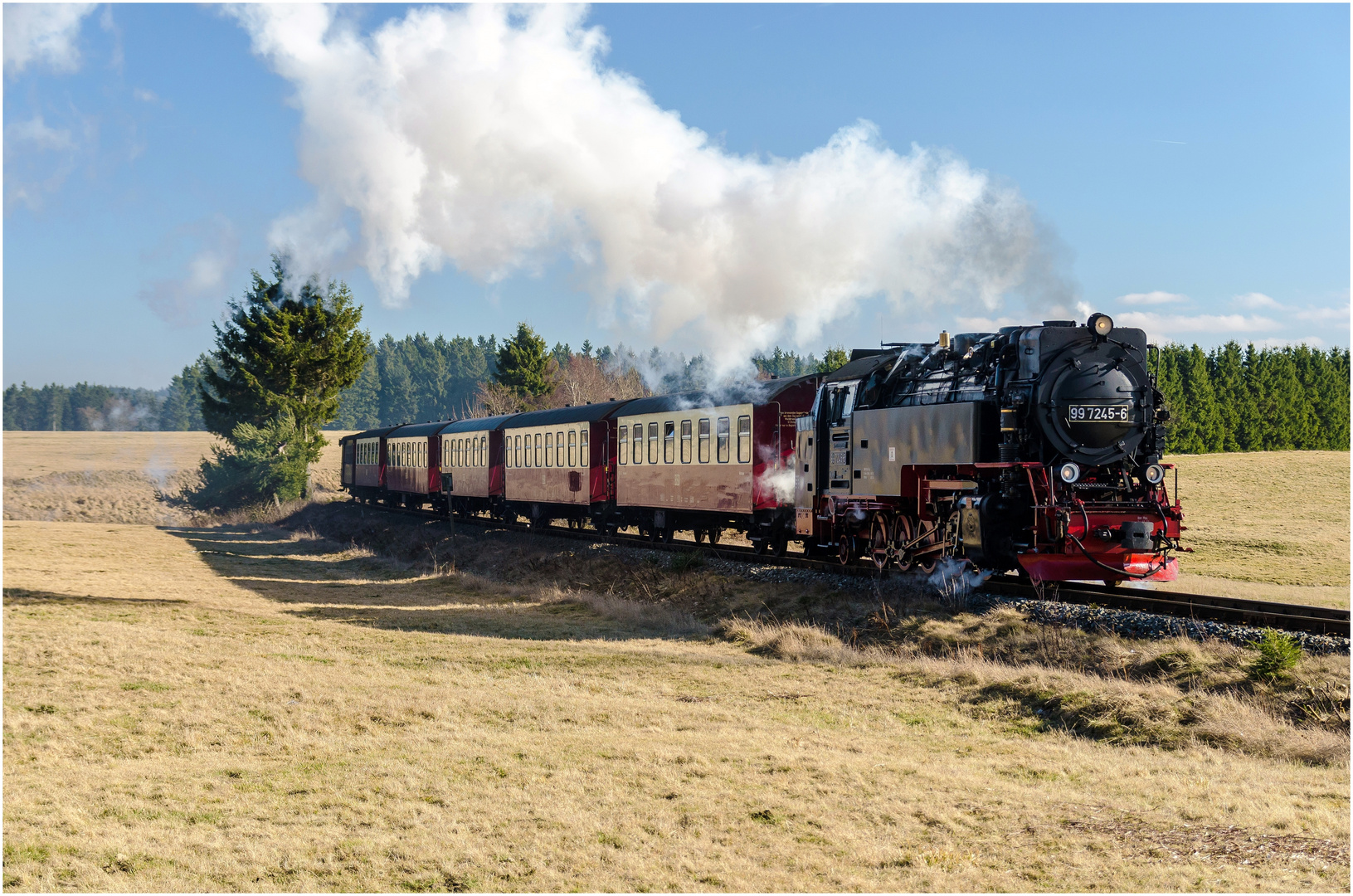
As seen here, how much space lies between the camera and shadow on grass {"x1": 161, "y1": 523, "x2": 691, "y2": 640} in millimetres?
17906

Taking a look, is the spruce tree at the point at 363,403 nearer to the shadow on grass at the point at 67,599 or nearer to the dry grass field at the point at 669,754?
the shadow on grass at the point at 67,599

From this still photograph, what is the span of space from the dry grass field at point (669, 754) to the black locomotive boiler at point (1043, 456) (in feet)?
4.02

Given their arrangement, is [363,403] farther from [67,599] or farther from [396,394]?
[67,599]

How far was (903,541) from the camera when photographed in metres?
16.3

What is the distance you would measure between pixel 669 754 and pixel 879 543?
8220 mm

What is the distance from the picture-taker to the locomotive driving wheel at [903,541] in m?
16.2

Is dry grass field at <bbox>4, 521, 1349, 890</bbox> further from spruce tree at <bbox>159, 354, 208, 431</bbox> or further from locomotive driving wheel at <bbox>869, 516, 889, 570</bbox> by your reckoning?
spruce tree at <bbox>159, 354, 208, 431</bbox>

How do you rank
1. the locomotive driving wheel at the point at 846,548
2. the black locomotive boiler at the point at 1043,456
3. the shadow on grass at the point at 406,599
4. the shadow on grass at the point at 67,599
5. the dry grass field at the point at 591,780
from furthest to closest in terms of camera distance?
the shadow on grass at the point at 67,599 → the locomotive driving wheel at the point at 846,548 → the shadow on grass at the point at 406,599 → the black locomotive boiler at the point at 1043,456 → the dry grass field at the point at 591,780

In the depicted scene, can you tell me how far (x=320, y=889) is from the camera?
23.0 ft

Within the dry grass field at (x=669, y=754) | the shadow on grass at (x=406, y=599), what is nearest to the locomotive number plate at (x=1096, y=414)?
the dry grass field at (x=669, y=754)

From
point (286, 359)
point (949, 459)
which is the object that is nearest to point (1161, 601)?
point (949, 459)

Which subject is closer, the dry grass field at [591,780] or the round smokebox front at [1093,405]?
the dry grass field at [591,780]

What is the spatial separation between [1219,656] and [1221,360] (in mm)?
79306

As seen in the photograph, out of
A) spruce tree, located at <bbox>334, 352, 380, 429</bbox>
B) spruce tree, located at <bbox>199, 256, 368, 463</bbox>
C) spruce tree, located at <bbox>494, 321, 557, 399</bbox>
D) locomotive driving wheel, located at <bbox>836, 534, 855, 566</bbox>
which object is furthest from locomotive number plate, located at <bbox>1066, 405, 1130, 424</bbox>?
spruce tree, located at <bbox>334, 352, 380, 429</bbox>
